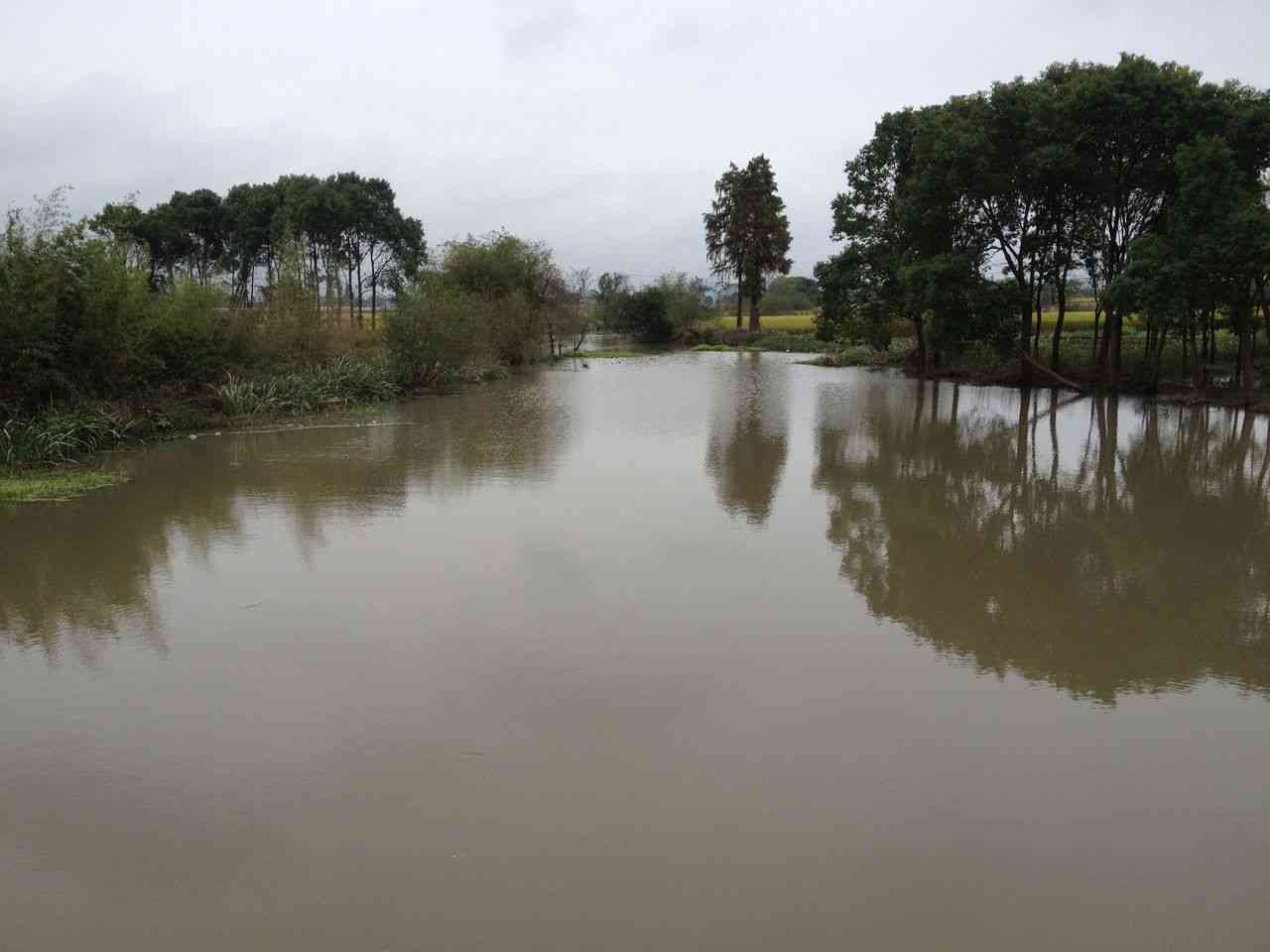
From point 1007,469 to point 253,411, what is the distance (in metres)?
14.4

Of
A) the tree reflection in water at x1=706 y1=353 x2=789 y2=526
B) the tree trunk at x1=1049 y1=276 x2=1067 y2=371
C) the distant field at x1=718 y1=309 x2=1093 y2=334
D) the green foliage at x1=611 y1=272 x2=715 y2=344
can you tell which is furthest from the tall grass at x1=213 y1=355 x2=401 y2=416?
the green foliage at x1=611 y1=272 x2=715 y2=344

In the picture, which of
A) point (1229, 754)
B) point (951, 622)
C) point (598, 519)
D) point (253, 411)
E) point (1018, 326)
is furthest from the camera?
point (1018, 326)

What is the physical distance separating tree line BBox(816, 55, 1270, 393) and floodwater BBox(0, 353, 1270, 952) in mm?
11609

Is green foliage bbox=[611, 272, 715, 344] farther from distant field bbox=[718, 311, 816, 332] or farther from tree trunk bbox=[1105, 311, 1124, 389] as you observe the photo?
tree trunk bbox=[1105, 311, 1124, 389]

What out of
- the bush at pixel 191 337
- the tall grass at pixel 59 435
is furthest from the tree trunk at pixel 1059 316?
the tall grass at pixel 59 435

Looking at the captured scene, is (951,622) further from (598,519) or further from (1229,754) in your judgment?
(598,519)

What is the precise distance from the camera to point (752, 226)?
5803 cm

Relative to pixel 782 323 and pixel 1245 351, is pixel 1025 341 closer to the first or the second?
pixel 1245 351

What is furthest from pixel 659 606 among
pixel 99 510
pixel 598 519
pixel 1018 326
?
pixel 1018 326

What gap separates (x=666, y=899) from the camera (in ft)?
12.6

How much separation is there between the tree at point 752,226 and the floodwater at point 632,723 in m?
48.3

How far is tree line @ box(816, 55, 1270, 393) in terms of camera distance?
68.2ft

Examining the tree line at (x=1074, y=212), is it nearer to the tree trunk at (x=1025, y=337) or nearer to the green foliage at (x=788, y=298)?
the tree trunk at (x=1025, y=337)

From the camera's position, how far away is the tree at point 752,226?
2277 inches
